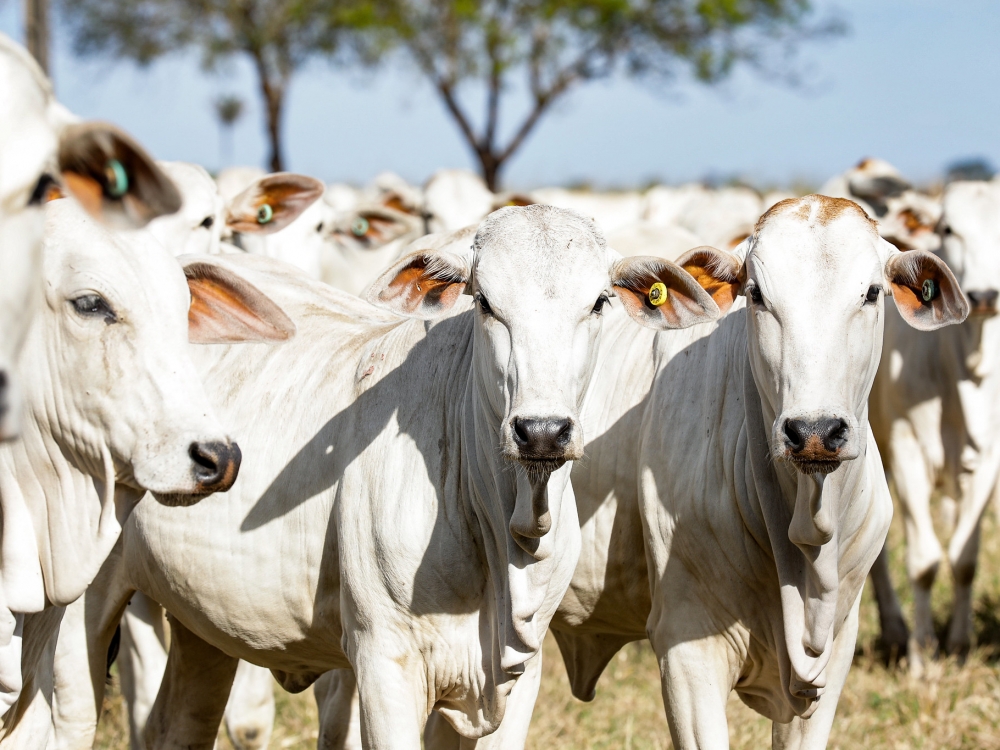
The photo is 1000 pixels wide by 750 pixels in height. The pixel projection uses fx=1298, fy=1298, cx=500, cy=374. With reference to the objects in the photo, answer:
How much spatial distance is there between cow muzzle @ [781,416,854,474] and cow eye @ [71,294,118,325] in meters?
1.72

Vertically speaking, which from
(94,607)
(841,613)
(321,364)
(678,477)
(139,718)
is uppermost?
(321,364)

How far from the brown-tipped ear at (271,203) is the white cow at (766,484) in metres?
2.18

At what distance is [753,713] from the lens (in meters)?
5.62

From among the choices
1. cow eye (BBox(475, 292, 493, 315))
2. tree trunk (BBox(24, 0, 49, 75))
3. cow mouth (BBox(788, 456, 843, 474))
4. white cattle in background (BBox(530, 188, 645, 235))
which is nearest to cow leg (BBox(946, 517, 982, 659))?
cow mouth (BBox(788, 456, 843, 474))

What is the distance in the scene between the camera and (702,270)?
4.02 m

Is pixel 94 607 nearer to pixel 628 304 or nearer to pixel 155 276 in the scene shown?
pixel 155 276

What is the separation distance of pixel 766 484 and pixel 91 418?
6.24ft

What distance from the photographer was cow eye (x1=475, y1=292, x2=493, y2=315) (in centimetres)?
335

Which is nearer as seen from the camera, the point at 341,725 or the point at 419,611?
the point at 419,611

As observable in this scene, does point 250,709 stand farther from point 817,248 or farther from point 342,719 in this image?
point 817,248

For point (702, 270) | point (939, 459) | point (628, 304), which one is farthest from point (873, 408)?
point (628, 304)

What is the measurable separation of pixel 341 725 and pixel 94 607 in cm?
103

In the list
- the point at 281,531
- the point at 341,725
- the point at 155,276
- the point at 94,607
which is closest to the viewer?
the point at 155,276

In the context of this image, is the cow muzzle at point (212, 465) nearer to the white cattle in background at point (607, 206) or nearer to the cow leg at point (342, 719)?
the cow leg at point (342, 719)
